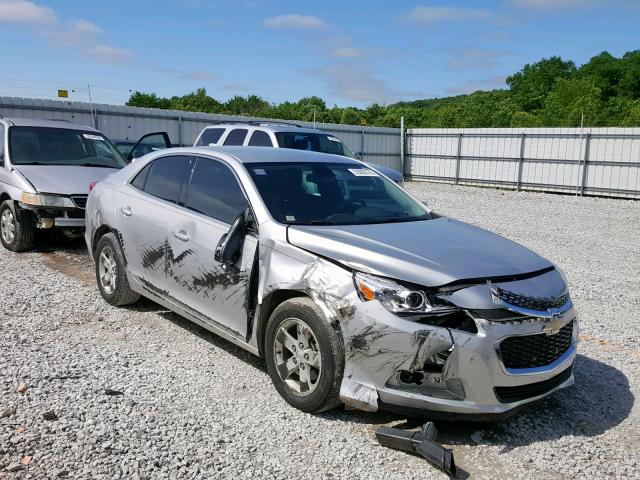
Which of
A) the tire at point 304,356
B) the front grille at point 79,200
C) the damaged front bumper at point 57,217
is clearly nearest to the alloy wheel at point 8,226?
the damaged front bumper at point 57,217

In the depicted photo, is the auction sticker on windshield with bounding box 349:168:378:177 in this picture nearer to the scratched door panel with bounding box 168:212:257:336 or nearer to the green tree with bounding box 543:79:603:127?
the scratched door panel with bounding box 168:212:257:336

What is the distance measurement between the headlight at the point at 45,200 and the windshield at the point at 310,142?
4.70 m

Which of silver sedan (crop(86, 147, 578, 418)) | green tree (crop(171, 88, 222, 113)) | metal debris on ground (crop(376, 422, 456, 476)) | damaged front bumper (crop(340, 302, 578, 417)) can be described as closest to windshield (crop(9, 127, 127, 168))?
silver sedan (crop(86, 147, 578, 418))

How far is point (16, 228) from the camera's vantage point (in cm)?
845

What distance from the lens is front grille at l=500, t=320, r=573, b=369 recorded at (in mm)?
3447

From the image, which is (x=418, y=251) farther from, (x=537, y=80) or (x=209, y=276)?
(x=537, y=80)

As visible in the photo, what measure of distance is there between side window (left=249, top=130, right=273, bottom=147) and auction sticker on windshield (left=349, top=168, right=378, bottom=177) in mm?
6783

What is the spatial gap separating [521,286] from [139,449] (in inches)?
94.5

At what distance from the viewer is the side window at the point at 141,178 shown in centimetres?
571

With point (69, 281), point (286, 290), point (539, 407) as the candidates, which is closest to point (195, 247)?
point (286, 290)

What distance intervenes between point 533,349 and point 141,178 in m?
3.89

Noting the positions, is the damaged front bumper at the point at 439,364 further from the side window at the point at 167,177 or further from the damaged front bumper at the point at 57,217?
the damaged front bumper at the point at 57,217

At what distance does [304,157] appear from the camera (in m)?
5.19

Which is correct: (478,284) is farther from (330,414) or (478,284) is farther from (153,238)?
(153,238)
